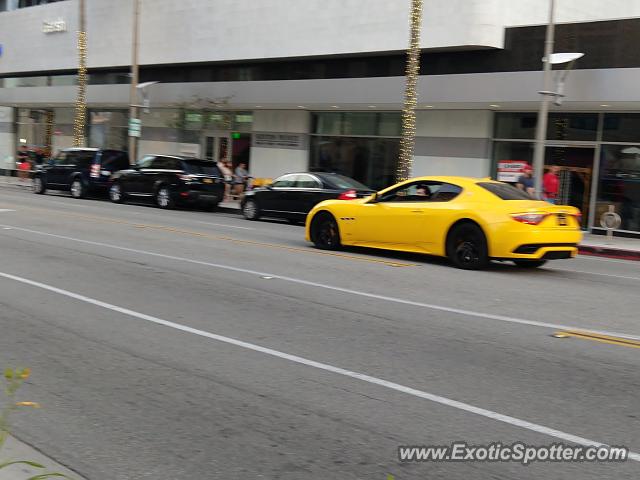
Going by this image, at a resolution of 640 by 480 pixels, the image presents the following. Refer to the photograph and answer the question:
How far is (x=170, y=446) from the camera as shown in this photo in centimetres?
436

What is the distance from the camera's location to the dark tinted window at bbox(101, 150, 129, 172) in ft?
92.1

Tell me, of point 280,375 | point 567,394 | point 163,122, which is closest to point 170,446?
point 280,375

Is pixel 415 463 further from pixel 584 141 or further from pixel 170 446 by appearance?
pixel 584 141

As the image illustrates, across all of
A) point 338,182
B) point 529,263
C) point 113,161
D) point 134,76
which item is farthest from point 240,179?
point 529,263

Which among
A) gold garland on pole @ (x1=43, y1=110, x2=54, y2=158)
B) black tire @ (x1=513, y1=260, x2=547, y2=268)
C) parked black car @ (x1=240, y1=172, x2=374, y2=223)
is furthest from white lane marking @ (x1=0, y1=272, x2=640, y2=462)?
gold garland on pole @ (x1=43, y1=110, x2=54, y2=158)

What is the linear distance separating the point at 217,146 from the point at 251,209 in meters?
11.4

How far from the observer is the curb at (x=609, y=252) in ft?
54.3

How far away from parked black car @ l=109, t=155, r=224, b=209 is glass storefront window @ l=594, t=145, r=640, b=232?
1217cm

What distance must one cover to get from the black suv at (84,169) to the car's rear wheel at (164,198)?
4.07 meters

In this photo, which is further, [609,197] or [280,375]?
[609,197]

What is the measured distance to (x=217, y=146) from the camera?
32.2 m

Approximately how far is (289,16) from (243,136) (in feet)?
20.1

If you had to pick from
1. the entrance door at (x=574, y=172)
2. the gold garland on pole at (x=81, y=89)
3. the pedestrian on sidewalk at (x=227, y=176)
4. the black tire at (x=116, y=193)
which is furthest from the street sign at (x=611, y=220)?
the gold garland on pole at (x=81, y=89)

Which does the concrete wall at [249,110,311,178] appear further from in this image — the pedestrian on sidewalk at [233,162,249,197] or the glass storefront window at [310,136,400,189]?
the pedestrian on sidewalk at [233,162,249,197]
